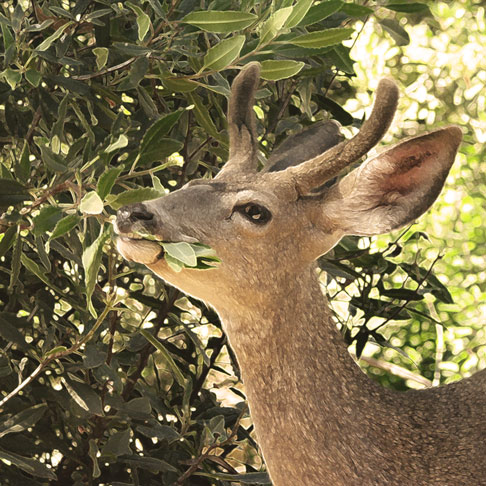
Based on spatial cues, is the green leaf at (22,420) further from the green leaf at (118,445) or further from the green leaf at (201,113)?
the green leaf at (201,113)

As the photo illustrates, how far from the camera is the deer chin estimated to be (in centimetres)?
156

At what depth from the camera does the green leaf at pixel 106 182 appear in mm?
1537

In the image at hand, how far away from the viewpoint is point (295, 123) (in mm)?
2309

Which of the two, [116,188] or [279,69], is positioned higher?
[279,69]

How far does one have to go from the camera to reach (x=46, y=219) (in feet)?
5.18

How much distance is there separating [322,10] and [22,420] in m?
0.91

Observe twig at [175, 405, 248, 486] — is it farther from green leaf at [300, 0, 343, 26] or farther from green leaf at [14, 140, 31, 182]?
green leaf at [300, 0, 343, 26]

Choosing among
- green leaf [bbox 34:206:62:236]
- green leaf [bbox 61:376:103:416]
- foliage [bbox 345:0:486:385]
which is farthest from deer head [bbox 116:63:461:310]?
foliage [bbox 345:0:486:385]

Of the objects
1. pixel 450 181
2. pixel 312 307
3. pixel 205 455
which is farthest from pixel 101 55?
pixel 450 181

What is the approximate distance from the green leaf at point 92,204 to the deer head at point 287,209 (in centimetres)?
8

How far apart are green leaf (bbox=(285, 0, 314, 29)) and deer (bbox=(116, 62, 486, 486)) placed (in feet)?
0.49

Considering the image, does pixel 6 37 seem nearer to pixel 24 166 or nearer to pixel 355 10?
pixel 24 166

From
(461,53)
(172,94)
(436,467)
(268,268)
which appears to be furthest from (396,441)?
(461,53)

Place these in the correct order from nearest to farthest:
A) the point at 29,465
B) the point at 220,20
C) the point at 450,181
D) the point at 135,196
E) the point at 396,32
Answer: the point at 135,196 < the point at 220,20 < the point at 29,465 < the point at 396,32 < the point at 450,181
